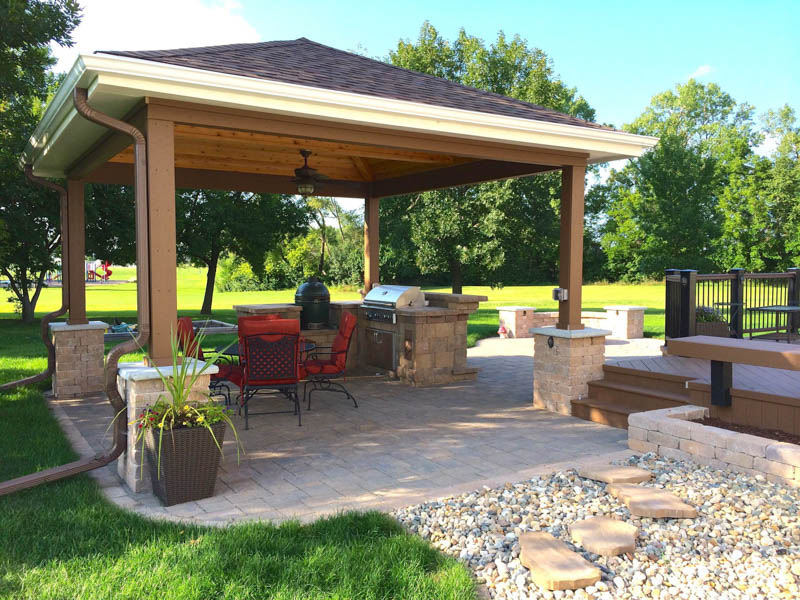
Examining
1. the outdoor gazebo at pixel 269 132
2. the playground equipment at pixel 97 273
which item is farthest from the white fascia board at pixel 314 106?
the playground equipment at pixel 97 273

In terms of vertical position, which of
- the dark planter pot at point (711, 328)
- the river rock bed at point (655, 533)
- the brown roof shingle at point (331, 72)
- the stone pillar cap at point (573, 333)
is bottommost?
the river rock bed at point (655, 533)

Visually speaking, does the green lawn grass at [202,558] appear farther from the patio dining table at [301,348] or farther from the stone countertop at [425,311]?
the stone countertop at [425,311]

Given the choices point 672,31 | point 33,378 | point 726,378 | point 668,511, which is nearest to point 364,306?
point 33,378

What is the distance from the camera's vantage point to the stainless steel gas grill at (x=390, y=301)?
316 inches

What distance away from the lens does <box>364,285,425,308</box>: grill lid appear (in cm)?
802

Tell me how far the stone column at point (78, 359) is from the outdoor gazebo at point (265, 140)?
26 millimetres

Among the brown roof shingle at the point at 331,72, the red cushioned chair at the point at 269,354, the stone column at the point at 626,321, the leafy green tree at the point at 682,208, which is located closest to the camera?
the brown roof shingle at the point at 331,72

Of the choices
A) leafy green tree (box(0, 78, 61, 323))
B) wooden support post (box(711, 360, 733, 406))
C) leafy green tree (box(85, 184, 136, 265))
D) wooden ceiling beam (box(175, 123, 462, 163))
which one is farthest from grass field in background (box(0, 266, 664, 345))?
wooden support post (box(711, 360, 733, 406))

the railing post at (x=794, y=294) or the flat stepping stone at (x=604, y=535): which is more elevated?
the railing post at (x=794, y=294)

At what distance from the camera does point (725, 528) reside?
3.37m

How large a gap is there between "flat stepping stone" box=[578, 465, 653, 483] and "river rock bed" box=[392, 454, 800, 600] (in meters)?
0.06

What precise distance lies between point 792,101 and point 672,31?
10403 millimetres

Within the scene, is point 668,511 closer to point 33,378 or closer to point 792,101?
point 33,378

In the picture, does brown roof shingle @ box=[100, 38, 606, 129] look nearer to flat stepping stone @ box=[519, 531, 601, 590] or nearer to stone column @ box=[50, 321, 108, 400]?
flat stepping stone @ box=[519, 531, 601, 590]
